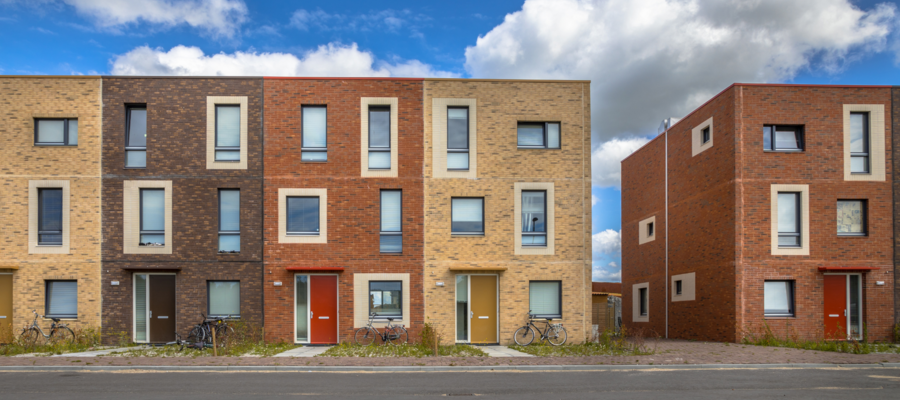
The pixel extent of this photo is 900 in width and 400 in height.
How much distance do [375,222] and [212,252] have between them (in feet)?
17.5

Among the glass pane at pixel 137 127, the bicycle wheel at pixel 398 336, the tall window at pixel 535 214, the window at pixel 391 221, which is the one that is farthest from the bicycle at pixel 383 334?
the glass pane at pixel 137 127

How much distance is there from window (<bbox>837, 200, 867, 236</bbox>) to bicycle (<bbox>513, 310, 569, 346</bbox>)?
10.3m

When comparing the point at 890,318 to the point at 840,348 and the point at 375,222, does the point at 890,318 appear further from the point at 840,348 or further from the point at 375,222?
the point at 375,222

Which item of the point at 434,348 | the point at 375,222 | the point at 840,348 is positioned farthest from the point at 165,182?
the point at 840,348

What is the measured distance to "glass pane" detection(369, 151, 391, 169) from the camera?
61.4 ft

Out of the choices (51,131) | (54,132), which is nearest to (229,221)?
(54,132)

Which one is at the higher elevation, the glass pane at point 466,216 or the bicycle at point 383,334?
the glass pane at point 466,216

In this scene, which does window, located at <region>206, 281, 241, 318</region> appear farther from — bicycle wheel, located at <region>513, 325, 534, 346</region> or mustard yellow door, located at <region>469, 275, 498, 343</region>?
bicycle wheel, located at <region>513, 325, 534, 346</region>

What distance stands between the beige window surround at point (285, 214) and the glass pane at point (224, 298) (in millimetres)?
2179

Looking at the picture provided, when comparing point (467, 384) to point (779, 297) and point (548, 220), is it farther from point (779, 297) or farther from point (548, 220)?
point (779, 297)

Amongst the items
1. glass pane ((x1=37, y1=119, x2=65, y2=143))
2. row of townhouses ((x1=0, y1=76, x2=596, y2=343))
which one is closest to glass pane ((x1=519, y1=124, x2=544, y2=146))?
row of townhouses ((x1=0, y1=76, x2=596, y2=343))

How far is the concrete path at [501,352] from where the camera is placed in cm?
1549

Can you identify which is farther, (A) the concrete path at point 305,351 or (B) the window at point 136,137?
(B) the window at point 136,137

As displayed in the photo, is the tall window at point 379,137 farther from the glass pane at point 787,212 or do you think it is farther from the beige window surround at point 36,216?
the glass pane at point 787,212
